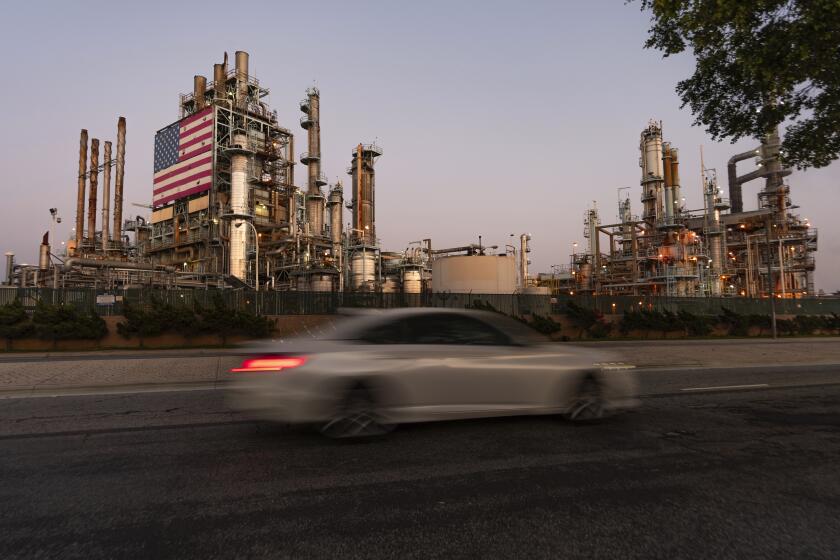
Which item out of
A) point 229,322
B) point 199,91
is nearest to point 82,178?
point 199,91

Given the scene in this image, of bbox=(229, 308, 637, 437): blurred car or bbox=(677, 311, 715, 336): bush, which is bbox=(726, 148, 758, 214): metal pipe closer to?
bbox=(677, 311, 715, 336): bush

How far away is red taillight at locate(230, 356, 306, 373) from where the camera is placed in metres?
5.13

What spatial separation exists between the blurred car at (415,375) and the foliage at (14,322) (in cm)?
2071

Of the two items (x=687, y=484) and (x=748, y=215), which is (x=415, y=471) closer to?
(x=687, y=484)

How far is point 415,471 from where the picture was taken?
4367 millimetres

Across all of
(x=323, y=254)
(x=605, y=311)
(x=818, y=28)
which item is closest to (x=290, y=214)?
(x=323, y=254)

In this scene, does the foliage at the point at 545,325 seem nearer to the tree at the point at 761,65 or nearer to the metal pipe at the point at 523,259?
the tree at the point at 761,65

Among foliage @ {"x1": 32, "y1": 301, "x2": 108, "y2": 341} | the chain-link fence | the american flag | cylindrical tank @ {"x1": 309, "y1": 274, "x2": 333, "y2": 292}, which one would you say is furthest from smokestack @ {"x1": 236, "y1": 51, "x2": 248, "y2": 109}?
foliage @ {"x1": 32, "y1": 301, "x2": 108, "y2": 341}

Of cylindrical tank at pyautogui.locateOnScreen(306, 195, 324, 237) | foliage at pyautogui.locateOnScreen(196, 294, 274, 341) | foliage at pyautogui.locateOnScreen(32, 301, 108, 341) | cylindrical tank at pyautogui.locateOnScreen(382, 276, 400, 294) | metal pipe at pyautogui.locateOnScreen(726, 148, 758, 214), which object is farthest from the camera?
metal pipe at pyautogui.locateOnScreen(726, 148, 758, 214)

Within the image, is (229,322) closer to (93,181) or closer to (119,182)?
(119,182)

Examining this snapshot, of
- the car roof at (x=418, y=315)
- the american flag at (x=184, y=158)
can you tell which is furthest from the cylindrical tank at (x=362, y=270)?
the car roof at (x=418, y=315)

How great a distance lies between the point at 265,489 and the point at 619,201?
6703 cm

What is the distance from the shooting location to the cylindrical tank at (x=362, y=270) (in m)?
43.5

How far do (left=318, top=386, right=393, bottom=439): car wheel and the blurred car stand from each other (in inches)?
0.4
